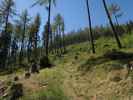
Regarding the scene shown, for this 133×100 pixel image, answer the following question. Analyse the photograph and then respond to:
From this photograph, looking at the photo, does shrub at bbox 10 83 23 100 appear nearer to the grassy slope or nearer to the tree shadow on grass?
the grassy slope

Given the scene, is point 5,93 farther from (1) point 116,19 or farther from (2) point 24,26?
(1) point 116,19

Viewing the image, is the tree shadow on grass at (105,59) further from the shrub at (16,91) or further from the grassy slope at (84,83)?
the shrub at (16,91)

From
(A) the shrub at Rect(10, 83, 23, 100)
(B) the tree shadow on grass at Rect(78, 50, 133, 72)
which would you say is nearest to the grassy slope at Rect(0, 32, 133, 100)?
(B) the tree shadow on grass at Rect(78, 50, 133, 72)

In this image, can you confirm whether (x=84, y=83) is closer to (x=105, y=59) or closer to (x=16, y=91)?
(x=105, y=59)

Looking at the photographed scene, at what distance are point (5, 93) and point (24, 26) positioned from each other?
3852 cm

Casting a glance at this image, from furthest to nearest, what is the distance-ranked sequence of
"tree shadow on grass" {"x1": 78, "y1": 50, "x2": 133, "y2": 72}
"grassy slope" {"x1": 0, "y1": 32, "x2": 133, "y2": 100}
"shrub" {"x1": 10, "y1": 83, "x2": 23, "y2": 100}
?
"tree shadow on grass" {"x1": 78, "y1": 50, "x2": 133, "y2": 72}
"shrub" {"x1": 10, "y1": 83, "x2": 23, "y2": 100}
"grassy slope" {"x1": 0, "y1": 32, "x2": 133, "y2": 100}

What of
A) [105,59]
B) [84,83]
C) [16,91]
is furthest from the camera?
[105,59]

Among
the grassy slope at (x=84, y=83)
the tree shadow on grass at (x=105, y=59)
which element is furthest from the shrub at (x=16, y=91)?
the tree shadow on grass at (x=105, y=59)

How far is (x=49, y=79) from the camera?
18.0 m

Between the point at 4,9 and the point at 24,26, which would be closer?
the point at 4,9

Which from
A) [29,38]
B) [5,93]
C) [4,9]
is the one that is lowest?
[5,93]

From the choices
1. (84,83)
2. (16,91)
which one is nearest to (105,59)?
(84,83)

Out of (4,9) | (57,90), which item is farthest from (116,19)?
(57,90)

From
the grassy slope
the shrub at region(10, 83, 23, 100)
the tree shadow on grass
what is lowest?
the shrub at region(10, 83, 23, 100)
